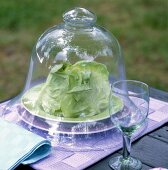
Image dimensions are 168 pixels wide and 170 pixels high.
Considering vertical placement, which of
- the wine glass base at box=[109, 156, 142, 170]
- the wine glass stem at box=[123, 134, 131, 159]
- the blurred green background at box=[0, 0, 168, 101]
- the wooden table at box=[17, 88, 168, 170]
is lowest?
the blurred green background at box=[0, 0, 168, 101]

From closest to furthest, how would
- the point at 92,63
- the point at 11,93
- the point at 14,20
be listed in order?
the point at 92,63
the point at 11,93
the point at 14,20

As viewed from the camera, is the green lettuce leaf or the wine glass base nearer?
the wine glass base

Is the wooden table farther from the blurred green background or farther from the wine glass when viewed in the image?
the blurred green background

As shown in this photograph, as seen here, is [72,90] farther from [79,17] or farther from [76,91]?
[79,17]

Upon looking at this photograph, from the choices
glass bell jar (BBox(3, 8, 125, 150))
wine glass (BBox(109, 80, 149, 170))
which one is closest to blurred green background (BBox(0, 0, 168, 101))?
glass bell jar (BBox(3, 8, 125, 150))

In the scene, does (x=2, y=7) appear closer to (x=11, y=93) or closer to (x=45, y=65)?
(x=11, y=93)

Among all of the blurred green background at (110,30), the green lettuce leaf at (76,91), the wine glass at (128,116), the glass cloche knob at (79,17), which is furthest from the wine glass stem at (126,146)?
the blurred green background at (110,30)

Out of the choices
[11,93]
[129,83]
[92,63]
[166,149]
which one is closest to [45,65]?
[92,63]
